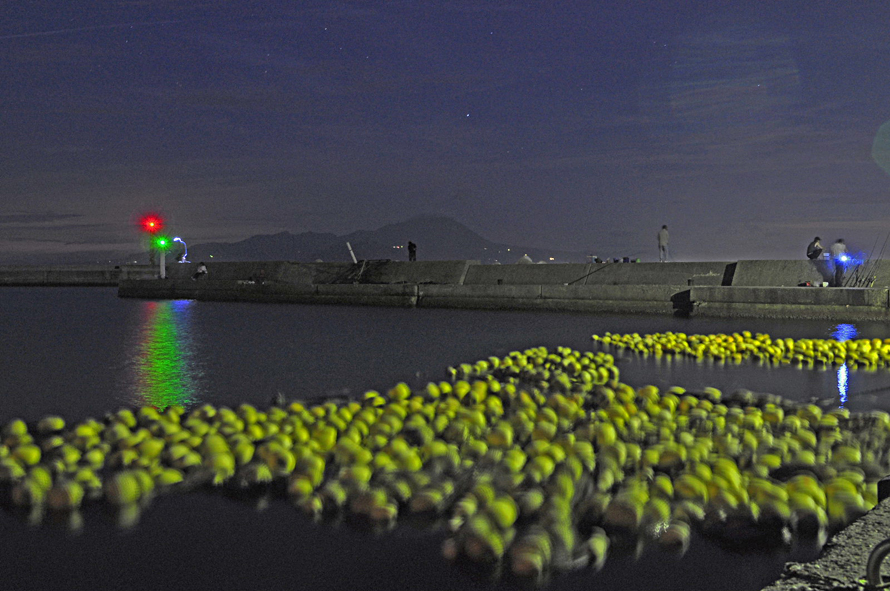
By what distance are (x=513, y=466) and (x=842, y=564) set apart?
1.60 m

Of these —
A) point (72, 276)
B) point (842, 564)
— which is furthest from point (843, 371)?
point (72, 276)

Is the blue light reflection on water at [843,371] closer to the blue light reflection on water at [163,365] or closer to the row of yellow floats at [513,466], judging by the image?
the row of yellow floats at [513,466]

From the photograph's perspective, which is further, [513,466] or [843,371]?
[843,371]

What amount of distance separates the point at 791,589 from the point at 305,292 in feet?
66.5

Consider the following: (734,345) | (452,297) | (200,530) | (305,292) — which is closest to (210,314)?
(305,292)

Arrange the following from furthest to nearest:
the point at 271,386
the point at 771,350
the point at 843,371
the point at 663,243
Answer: the point at 663,243
the point at 771,350
the point at 843,371
the point at 271,386

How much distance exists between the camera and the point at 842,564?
2.39 m

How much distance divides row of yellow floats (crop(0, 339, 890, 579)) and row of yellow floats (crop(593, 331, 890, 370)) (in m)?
3.37

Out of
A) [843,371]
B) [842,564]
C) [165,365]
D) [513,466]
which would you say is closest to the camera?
[842,564]

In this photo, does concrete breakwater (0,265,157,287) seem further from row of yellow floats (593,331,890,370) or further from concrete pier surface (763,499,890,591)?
concrete pier surface (763,499,890,591)

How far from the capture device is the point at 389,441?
4250 millimetres

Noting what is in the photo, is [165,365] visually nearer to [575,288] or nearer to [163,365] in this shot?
[163,365]

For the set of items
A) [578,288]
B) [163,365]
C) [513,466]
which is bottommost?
[163,365]

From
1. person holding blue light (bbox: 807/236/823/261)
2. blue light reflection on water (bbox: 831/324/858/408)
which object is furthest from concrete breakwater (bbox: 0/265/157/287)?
blue light reflection on water (bbox: 831/324/858/408)
